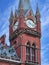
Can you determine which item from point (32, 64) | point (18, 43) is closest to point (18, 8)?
point (18, 43)

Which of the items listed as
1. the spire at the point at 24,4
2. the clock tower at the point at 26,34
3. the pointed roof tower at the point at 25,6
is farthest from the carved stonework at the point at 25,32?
the spire at the point at 24,4

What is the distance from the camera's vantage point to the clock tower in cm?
5516

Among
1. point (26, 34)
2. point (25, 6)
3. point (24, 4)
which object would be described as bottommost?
point (26, 34)

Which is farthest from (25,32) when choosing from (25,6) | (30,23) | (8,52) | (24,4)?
(24,4)

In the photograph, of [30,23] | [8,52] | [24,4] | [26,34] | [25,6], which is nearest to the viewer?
[8,52]

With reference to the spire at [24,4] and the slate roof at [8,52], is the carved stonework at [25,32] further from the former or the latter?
the spire at [24,4]

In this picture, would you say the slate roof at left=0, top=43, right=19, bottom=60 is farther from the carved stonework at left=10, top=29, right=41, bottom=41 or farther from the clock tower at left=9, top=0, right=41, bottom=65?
the carved stonework at left=10, top=29, right=41, bottom=41

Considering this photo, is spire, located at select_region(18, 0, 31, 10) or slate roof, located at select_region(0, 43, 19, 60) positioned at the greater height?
spire, located at select_region(18, 0, 31, 10)

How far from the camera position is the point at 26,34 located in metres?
56.4

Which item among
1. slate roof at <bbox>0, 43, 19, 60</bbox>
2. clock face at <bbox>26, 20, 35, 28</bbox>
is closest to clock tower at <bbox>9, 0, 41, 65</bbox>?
clock face at <bbox>26, 20, 35, 28</bbox>

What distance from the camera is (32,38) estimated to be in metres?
56.7

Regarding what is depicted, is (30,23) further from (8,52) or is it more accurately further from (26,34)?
(8,52)

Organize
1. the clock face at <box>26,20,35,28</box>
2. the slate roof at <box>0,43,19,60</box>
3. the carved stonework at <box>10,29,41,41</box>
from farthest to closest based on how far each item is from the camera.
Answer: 1. the clock face at <box>26,20,35,28</box>
2. the carved stonework at <box>10,29,41,41</box>
3. the slate roof at <box>0,43,19,60</box>

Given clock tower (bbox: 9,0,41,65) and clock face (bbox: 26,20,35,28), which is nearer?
clock tower (bbox: 9,0,41,65)
